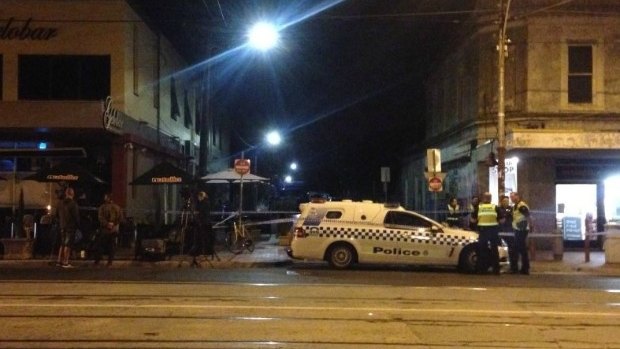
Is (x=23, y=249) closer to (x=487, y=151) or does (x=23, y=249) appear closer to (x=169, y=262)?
(x=169, y=262)

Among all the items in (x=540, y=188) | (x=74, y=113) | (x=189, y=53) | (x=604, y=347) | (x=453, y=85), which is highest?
(x=189, y=53)

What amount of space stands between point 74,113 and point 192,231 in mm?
5985

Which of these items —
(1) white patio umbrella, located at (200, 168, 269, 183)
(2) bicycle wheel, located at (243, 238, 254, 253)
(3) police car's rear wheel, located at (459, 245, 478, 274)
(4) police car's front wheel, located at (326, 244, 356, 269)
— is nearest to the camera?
(3) police car's rear wheel, located at (459, 245, 478, 274)

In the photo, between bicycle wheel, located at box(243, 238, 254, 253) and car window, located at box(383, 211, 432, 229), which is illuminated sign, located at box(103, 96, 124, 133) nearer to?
bicycle wheel, located at box(243, 238, 254, 253)

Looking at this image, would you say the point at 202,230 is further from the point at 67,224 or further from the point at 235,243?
the point at 67,224

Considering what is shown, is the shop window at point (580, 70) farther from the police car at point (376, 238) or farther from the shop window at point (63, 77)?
the shop window at point (63, 77)

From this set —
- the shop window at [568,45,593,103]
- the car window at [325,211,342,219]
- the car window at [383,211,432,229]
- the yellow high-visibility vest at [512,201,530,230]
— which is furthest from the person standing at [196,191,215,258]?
the shop window at [568,45,593,103]

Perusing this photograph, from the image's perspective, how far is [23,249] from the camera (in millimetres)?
18125

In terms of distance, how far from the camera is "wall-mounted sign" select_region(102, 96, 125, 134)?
20.6 m

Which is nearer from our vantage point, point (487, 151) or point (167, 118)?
point (487, 151)

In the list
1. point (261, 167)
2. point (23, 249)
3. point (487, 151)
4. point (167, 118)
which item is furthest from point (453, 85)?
point (261, 167)

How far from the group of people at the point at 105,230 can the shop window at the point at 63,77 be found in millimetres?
5982

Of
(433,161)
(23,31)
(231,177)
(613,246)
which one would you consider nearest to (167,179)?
(231,177)

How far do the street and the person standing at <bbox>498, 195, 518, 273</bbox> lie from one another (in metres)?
2.01
